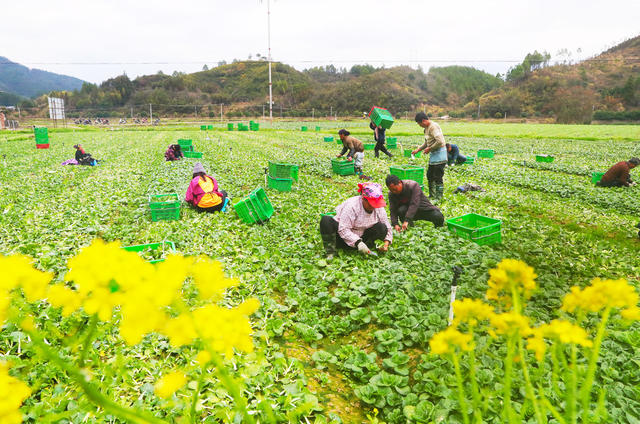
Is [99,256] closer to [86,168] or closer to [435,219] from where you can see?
[435,219]

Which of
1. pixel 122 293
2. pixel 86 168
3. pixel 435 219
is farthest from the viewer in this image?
pixel 86 168

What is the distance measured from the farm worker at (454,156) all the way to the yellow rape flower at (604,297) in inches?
512

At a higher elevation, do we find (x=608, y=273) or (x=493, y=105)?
(x=493, y=105)

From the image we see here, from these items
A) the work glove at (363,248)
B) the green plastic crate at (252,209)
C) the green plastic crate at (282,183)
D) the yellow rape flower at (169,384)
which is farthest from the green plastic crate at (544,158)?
the yellow rape flower at (169,384)

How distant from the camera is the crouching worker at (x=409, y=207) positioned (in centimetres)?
630

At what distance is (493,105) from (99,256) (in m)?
91.7

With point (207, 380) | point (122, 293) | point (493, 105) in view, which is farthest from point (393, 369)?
point (493, 105)


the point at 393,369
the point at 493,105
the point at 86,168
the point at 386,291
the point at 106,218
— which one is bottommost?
the point at 393,369

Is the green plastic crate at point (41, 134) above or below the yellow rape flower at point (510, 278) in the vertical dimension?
above

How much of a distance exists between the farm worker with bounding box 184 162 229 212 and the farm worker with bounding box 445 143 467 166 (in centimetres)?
913

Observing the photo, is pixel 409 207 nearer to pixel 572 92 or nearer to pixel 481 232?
pixel 481 232

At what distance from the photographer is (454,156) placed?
13.4 meters

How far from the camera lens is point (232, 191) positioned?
1002 centimetres

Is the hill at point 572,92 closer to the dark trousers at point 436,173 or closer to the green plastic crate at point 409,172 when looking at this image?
the green plastic crate at point 409,172
